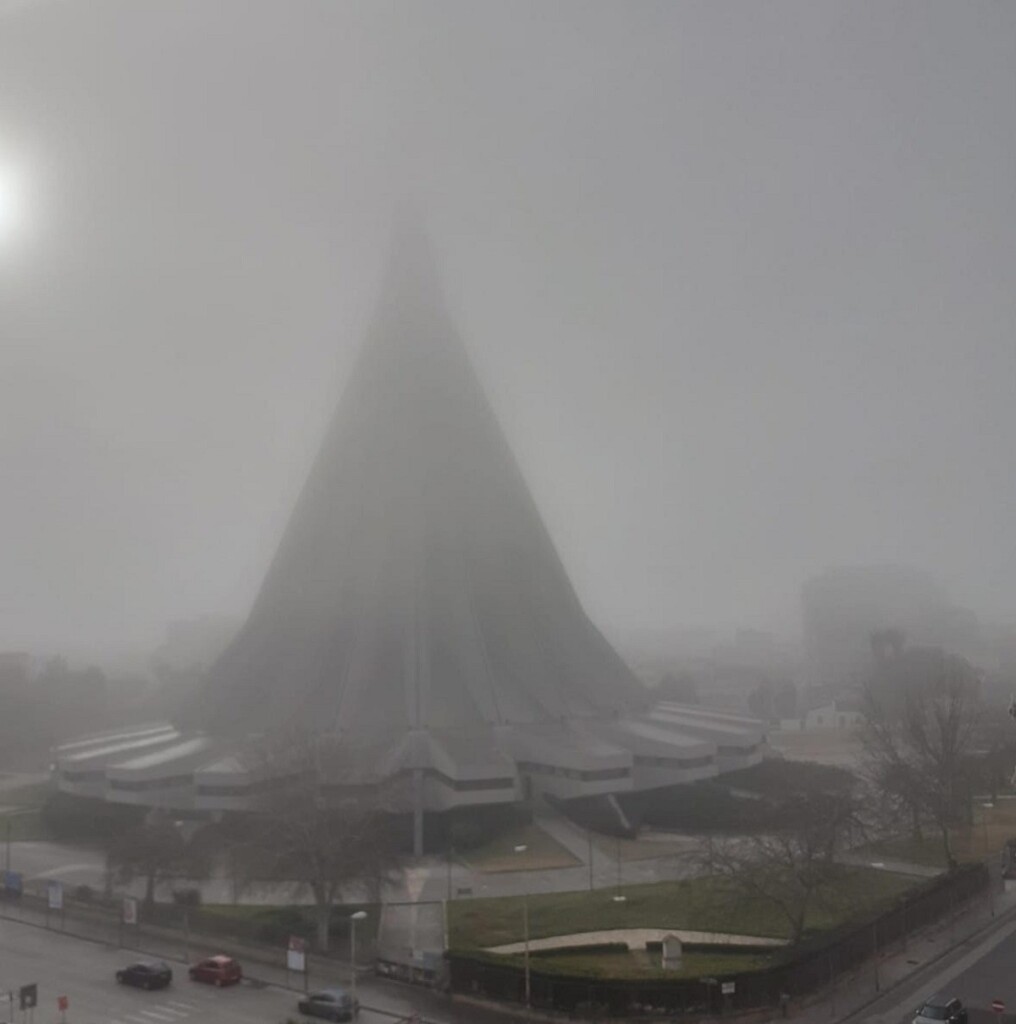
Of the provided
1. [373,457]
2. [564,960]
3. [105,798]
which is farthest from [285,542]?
[564,960]

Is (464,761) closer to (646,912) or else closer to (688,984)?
(646,912)

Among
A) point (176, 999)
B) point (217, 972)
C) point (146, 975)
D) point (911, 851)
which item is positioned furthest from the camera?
point (911, 851)

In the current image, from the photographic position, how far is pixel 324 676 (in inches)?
890

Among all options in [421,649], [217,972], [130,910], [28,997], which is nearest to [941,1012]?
[217,972]

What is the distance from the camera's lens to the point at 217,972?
9891 mm

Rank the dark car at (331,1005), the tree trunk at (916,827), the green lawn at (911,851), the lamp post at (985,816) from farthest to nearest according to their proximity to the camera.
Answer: the lamp post at (985,816) < the tree trunk at (916,827) < the green lawn at (911,851) < the dark car at (331,1005)

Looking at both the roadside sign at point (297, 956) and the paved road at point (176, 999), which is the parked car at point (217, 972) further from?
the roadside sign at point (297, 956)

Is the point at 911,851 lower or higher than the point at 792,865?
lower

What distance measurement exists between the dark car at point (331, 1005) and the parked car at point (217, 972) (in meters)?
1.13

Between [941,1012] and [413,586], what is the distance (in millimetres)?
16517

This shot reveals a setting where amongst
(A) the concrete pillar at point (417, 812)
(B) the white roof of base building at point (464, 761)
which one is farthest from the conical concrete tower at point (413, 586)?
(A) the concrete pillar at point (417, 812)

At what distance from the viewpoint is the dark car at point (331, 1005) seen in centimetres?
884

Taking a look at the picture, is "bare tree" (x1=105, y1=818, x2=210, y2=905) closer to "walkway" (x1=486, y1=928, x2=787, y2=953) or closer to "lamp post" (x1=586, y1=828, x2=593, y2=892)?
"walkway" (x1=486, y1=928, x2=787, y2=953)

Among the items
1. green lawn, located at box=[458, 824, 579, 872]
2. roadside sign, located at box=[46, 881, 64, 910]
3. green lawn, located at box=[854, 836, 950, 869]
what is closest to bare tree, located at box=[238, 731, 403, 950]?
green lawn, located at box=[458, 824, 579, 872]
